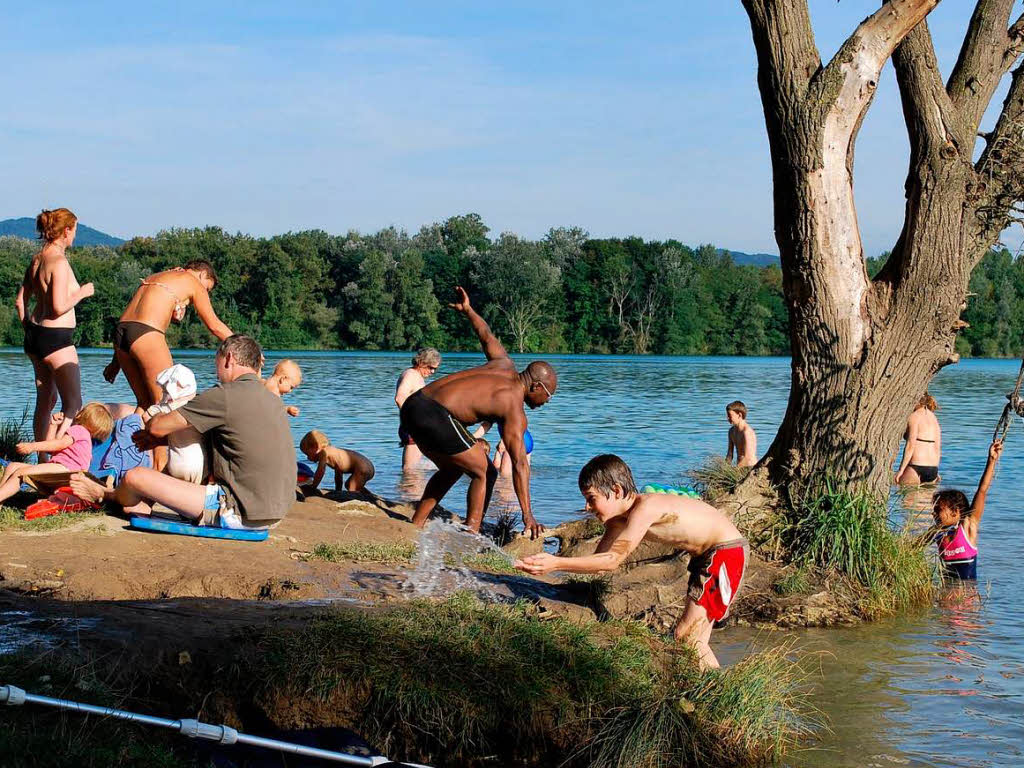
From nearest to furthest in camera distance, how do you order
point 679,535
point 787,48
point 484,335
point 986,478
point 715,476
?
point 679,535 → point 986,478 → point 787,48 → point 484,335 → point 715,476

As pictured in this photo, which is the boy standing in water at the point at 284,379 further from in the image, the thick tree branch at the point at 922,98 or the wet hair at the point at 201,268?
the thick tree branch at the point at 922,98

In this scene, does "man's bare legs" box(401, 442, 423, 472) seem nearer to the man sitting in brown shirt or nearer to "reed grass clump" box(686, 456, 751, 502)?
"reed grass clump" box(686, 456, 751, 502)

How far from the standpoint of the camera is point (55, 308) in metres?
8.99

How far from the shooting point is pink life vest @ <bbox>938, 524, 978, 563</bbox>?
9188 millimetres

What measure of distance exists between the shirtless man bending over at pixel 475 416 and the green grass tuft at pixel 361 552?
120 centimetres

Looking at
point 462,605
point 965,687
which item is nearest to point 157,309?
point 462,605

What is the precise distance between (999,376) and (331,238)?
45.6 m

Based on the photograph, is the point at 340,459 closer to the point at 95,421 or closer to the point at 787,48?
the point at 95,421

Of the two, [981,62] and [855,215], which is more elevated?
[981,62]

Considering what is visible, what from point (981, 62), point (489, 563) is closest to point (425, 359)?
point (489, 563)

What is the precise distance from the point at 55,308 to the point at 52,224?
26.6 inches

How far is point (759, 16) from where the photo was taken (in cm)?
842

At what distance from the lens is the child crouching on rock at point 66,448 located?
7.94m

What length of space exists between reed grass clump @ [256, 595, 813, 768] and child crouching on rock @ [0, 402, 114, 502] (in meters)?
3.45
